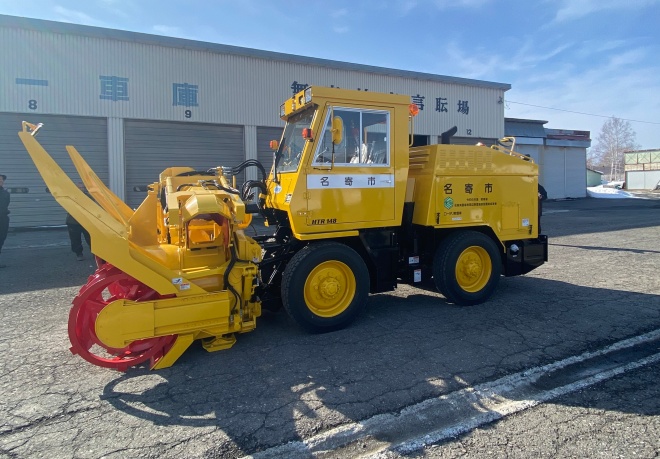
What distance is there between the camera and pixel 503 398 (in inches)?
137

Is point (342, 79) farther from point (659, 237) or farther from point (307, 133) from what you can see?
point (307, 133)

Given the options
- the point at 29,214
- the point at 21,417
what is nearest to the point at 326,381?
the point at 21,417

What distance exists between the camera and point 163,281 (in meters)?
3.95

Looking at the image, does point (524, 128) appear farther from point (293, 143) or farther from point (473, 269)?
point (293, 143)

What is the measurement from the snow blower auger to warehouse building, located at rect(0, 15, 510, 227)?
1050cm

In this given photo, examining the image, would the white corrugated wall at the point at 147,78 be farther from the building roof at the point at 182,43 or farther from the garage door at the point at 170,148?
the garage door at the point at 170,148

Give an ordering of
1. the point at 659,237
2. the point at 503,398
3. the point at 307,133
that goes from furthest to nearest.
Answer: the point at 659,237 → the point at 307,133 → the point at 503,398

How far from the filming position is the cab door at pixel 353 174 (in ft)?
15.7

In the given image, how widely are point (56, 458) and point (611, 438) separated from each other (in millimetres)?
3637

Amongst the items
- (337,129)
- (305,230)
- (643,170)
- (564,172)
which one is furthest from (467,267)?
(643,170)

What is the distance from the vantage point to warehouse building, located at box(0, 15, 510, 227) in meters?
14.0

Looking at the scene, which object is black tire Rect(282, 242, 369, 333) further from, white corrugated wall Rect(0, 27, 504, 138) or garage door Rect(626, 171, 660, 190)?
garage door Rect(626, 171, 660, 190)

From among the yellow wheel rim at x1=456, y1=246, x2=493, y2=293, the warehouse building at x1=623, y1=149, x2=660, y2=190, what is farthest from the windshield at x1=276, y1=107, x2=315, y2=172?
the warehouse building at x1=623, y1=149, x2=660, y2=190

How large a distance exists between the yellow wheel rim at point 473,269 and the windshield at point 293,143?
8.31 ft
